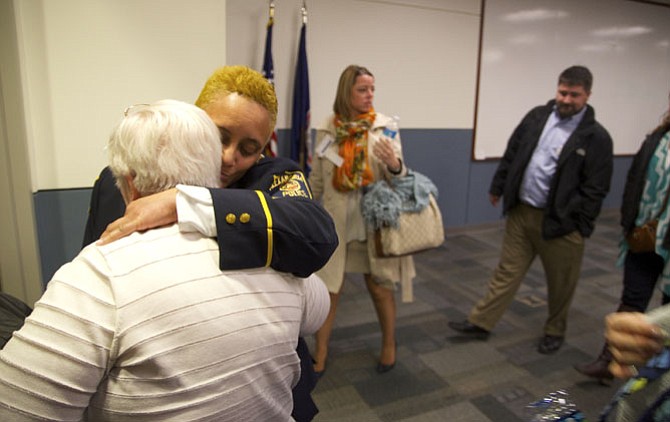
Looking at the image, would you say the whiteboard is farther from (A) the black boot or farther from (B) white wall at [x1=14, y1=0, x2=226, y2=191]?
(B) white wall at [x1=14, y1=0, x2=226, y2=191]

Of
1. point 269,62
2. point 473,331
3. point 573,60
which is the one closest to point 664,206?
point 473,331

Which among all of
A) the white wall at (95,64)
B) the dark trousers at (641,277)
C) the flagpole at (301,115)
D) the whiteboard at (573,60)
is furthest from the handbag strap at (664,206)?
the whiteboard at (573,60)

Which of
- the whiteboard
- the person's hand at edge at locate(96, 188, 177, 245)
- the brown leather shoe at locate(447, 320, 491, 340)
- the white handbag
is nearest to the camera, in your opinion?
the person's hand at edge at locate(96, 188, 177, 245)

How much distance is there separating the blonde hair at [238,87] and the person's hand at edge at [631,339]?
786 millimetres

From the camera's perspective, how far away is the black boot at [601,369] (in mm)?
2512

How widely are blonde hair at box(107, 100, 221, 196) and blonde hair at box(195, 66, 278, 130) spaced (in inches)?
8.4

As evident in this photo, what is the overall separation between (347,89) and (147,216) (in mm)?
1775

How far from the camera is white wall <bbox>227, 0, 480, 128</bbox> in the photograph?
393cm

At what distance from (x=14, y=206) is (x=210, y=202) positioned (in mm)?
1619

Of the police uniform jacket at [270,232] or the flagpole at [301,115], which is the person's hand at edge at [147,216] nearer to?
the police uniform jacket at [270,232]

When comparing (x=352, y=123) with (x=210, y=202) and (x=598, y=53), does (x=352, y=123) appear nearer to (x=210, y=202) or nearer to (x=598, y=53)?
(x=210, y=202)

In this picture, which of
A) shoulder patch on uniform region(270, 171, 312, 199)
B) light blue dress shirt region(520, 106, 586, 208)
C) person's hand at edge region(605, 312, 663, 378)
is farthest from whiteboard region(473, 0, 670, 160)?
person's hand at edge region(605, 312, 663, 378)

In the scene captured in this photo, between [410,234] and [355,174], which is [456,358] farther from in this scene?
[355,174]

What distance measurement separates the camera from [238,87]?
1.01 meters
